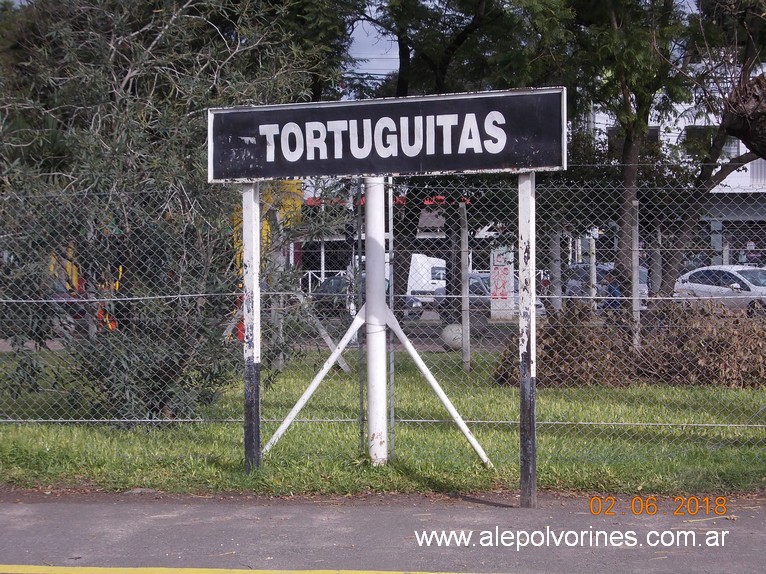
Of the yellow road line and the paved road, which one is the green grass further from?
the yellow road line

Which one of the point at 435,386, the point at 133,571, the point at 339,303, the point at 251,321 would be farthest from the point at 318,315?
the point at 133,571

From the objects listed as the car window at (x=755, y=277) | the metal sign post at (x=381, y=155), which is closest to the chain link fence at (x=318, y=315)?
the metal sign post at (x=381, y=155)

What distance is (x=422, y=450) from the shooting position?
6859 millimetres

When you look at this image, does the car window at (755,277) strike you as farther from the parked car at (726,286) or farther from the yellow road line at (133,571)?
the yellow road line at (133,571)

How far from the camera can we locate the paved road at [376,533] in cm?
484

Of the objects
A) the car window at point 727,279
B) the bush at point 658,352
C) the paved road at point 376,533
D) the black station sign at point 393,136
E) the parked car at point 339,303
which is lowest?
the paved road at point 376,533

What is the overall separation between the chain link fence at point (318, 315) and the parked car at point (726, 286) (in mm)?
159

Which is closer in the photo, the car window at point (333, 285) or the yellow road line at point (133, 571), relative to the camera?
the yellow road line at point (133, 571)

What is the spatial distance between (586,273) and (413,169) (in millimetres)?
3477

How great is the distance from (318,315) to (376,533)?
10.1 feet

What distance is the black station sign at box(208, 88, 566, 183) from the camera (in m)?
5.59

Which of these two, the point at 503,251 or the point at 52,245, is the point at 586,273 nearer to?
the point at 503,251

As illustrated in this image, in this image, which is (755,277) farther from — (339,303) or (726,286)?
(339,303)

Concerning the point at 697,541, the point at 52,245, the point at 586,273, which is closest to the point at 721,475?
the point at 697,541
